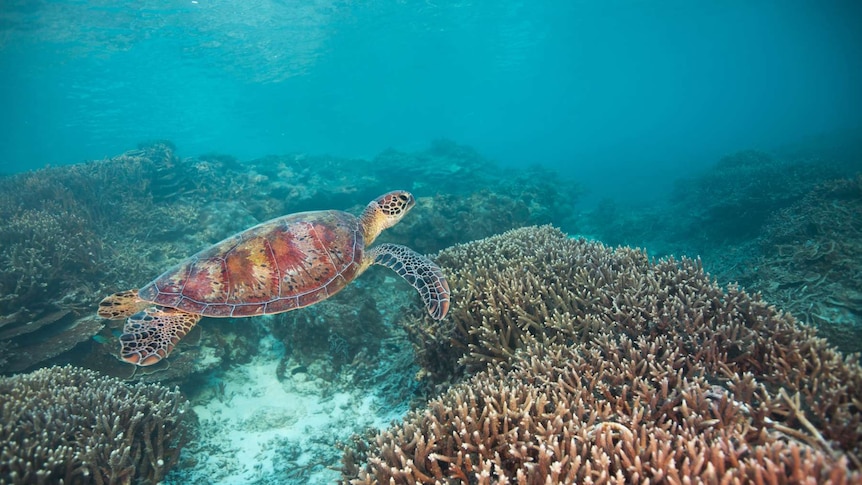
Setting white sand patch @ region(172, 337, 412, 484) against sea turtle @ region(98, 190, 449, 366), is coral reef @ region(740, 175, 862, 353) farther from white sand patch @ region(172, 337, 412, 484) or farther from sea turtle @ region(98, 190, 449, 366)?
white sand patch @ region(172, 337, 412, 484)

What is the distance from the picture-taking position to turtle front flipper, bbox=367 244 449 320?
3.94 m

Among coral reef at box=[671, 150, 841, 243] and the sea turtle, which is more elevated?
coral reef at box=[671, 150, 841, 243]

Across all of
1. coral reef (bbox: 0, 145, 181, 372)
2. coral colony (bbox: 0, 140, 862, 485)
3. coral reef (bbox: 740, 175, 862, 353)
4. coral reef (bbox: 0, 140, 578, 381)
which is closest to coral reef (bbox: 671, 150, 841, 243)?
coral colony (bbox: 0, 140, 862, 485)

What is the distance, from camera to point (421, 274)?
4.42 metres

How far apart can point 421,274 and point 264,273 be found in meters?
2.09

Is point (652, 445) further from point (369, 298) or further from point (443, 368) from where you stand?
point (369, 298)

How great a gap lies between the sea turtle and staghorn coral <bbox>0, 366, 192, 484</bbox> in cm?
59

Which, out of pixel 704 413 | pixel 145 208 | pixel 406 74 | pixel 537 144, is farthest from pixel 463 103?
pixel 704 413

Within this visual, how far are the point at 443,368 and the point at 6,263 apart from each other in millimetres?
9115

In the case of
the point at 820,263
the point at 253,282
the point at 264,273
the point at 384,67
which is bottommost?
the point at 253,282

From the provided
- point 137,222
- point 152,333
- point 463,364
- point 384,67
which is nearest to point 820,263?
point 463,364

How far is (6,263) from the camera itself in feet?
21.4

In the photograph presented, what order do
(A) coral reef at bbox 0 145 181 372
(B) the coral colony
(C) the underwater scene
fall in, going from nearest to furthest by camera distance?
1. (B) the coral colony
2. (C) the underwater scene
3. (A) coral reef at bbox 0 145 181 372

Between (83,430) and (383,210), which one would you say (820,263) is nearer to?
(383,210)
